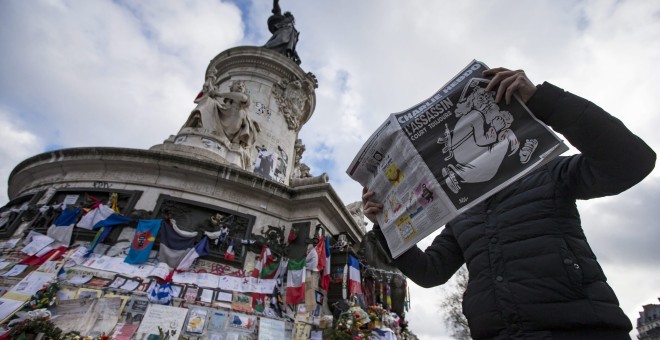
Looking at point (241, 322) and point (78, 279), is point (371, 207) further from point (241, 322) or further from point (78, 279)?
point (78, 279)

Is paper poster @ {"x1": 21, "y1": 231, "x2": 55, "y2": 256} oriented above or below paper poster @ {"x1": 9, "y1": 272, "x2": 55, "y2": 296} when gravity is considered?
above

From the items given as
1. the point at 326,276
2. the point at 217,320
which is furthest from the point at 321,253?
the point at 217,320

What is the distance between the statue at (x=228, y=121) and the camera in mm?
12148

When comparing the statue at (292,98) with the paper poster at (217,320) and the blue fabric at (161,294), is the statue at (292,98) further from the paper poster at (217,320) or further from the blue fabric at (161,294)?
the paper poster at (217,320)

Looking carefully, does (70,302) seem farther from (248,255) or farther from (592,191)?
(592,191)

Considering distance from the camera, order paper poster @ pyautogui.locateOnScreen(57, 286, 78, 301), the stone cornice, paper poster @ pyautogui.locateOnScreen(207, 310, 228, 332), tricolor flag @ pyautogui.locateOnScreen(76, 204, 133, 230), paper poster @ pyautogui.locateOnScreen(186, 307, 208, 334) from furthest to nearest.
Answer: the stone cornice → tricolor flag @ pyautogui.locateOnScreen(76, 204, 133, 230) → paper poster @ pyautogui.locateOnScreen(207, 310, 228, 332) → paper poster @ pyautogui.locateOnScreen(186, 307, 208, 334) → paper poster @ pyautogui.locateOnScreen(57, 286, 78, 301)

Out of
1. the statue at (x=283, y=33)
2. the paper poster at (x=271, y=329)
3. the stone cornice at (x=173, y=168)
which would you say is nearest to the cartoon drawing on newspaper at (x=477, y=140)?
the paper poster at (x=271, y=329)

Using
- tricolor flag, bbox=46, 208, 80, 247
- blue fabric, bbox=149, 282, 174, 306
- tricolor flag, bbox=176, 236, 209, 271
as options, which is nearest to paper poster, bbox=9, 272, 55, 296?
tricolor flag, bbox=46, 208, 80, 247

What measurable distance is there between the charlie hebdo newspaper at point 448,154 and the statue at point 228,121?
32.8 ft

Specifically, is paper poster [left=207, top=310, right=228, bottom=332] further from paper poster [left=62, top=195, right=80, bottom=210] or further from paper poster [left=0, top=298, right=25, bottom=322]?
paper poster [left=62, top=195, right=80, bottom=210]

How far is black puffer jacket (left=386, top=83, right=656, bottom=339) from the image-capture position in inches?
68.3

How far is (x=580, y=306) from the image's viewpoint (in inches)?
67.1

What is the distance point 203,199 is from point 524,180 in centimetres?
854

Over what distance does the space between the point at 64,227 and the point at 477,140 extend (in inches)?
391
